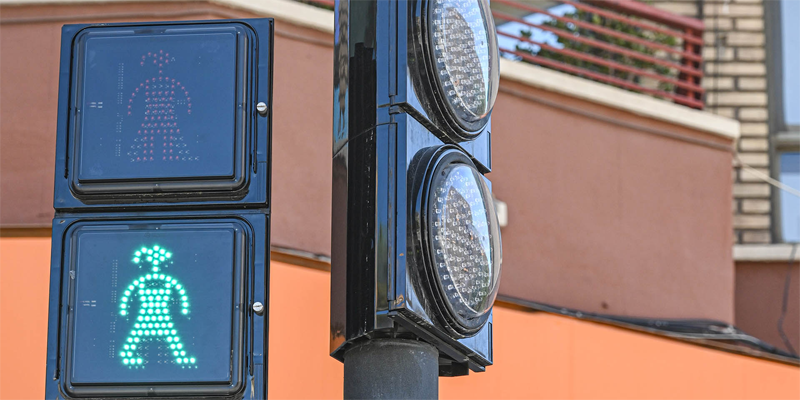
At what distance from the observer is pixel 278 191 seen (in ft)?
19.1

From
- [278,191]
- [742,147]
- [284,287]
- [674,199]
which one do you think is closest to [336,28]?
[284,287]

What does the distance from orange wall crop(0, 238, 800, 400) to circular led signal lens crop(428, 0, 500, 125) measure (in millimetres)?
2917

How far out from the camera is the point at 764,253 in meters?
7.43

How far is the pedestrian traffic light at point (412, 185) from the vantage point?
2.13 meters

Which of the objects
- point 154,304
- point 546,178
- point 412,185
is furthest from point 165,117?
point 546,178

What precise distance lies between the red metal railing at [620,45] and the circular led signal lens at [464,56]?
14.8 ft

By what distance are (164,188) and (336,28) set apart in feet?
1.72

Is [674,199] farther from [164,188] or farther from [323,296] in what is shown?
[164,188]

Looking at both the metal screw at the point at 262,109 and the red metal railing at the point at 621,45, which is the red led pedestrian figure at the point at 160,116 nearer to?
the metal screw at the point at 262,109

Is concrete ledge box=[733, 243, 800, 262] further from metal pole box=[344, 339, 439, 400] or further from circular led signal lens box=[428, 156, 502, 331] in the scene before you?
metal pole box=[344, 339, 439, 400]

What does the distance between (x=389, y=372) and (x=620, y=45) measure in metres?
5.93

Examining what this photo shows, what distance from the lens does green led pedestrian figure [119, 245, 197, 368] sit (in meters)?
2.25

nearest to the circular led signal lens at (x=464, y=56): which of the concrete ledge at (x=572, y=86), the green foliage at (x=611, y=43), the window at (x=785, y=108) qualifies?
the concrete ledge at (x=572, y=86)

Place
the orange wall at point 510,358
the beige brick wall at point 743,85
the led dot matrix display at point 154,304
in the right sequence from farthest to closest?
the beige brick wall at point 743,85, the orange wall at point 510,358, the led dot matrix display at point 154,304
